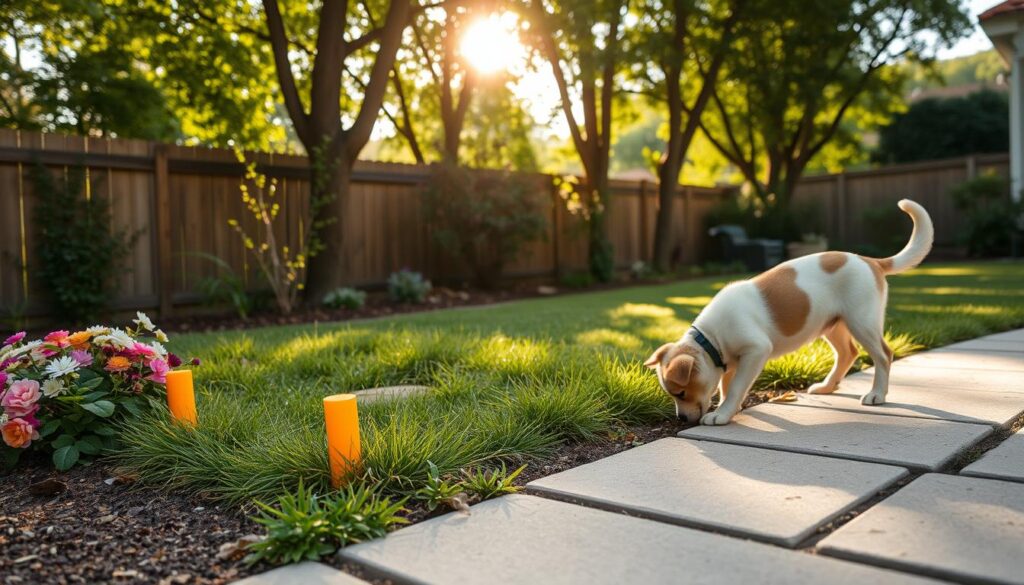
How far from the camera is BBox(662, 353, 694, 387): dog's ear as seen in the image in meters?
3.23

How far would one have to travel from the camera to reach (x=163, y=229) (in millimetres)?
8680

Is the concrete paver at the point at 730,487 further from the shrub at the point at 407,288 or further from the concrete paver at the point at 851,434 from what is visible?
the shrub at the point at 407,288

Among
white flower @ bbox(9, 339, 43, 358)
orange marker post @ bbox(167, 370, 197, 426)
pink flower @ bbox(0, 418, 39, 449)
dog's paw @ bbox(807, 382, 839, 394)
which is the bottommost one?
dog's paw @ bbox(807, 382, 839, 394)

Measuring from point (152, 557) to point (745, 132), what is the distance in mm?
21513

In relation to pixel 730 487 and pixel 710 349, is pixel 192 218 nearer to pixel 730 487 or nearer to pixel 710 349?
pixel 710 349

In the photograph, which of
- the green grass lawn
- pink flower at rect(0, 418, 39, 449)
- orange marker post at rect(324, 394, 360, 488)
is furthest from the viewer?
pink flower at rect(0, 418, 39, 449)

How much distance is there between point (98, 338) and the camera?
327cm

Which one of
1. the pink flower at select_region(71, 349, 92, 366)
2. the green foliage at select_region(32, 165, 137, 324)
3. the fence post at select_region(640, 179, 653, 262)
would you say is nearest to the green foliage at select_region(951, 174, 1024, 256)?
the fence post at select_region(640, 179, 653, 262)

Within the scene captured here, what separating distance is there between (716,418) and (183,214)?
7546 millimetres

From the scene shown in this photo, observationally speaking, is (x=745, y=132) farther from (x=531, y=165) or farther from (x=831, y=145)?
(x=531, y=165)

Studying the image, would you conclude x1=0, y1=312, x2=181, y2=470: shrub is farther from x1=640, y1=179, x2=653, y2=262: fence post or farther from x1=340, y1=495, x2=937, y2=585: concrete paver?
x1=640, y1=179, x2=653, y2=262: fence post

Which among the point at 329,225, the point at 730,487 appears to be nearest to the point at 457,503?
the point at 730,487

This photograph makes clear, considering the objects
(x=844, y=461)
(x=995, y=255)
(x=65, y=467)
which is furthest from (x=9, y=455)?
(x=995, y=255)

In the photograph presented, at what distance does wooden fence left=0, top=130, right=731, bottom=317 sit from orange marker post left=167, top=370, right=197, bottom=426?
5.55 m
